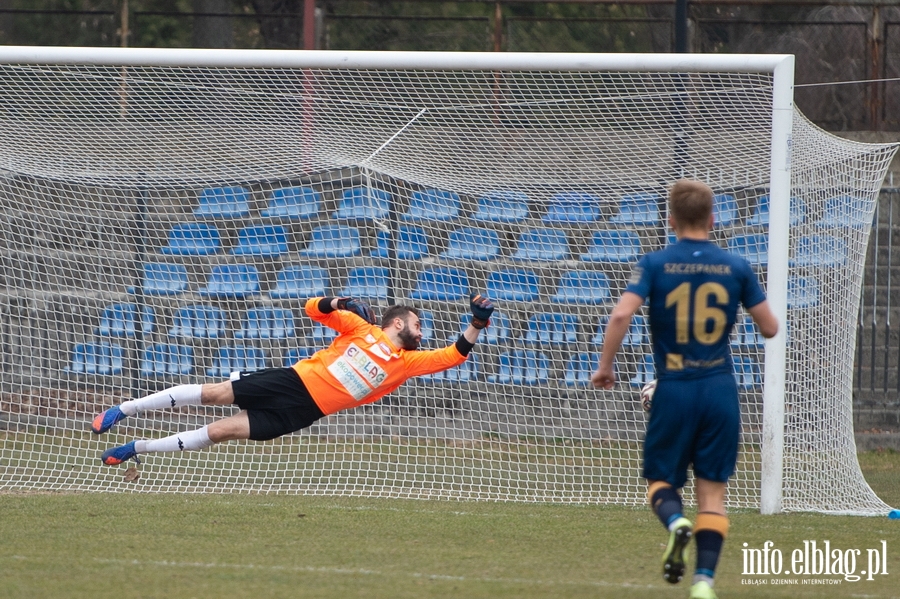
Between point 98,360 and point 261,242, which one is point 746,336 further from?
point 98,360

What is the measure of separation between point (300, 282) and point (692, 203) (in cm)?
616

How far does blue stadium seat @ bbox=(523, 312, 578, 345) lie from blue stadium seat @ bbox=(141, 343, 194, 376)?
2965mm

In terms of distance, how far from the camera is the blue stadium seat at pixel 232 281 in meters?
9.80

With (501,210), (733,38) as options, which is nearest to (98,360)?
(501,210)

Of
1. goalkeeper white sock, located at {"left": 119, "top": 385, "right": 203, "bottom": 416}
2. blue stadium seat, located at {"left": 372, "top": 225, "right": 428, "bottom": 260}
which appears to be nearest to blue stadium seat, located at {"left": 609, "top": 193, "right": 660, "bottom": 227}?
blue stadium seat, located at {"left": 372, "top": 225, "right": 428, "bottom": 260}

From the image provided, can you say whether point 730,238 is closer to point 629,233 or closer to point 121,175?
point 629,233

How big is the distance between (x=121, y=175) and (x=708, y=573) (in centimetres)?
660

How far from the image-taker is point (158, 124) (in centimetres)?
875

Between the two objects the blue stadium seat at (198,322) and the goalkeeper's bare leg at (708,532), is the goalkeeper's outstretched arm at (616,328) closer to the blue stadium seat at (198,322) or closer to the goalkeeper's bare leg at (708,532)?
the goalkeeper's bare leg at (708,532)

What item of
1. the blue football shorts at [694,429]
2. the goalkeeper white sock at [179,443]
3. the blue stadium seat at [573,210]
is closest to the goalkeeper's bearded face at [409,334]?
the goalkeeper white sock at [179,443]

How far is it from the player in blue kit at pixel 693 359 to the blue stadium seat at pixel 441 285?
508 centimetres

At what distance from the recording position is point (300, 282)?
395 inches

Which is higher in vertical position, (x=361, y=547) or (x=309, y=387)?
(x=309, y=387)

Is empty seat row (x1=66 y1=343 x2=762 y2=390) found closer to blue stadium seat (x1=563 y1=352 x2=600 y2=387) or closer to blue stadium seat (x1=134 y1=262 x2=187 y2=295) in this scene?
blue stadium seat (x1=563 y1=352 x2=600 y2=387)
